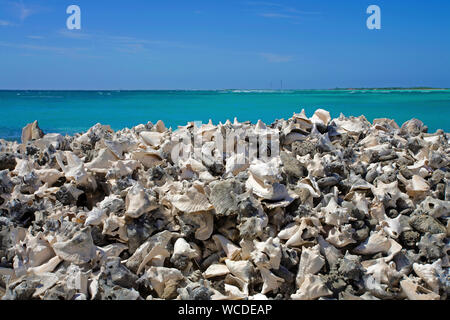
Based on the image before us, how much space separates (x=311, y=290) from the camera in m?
1.85

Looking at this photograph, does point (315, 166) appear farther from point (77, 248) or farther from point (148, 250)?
point (77, 248)

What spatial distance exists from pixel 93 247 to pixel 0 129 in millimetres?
12066

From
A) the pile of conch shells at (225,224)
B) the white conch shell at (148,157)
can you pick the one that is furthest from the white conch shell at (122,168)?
the white conch shell at (148,157)

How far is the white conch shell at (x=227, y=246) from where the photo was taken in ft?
6.75

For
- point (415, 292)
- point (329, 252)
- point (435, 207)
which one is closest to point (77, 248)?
point (329, 252)

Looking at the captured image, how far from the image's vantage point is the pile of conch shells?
6.30ft

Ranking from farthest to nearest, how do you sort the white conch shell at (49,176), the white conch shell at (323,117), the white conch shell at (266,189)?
1. the white conch shell at (323,117)
2. the white conch shell at (49,176)
3. the white conch shell at (266,189)

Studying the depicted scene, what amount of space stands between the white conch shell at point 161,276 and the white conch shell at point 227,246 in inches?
10.7

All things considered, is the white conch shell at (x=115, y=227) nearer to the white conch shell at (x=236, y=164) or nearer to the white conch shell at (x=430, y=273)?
the white conch shell at (x=236, y=164)

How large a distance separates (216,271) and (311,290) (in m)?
0.46

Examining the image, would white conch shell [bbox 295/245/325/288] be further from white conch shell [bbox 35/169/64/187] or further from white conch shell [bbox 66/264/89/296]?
white conch shell [bbox 35/169/64/187]

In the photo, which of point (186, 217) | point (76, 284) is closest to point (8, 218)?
point (76, 284)

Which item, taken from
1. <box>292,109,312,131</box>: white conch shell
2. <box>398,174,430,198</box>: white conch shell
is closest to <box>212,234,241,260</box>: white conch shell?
<box>398,174,430,198</box>: white conch shell
